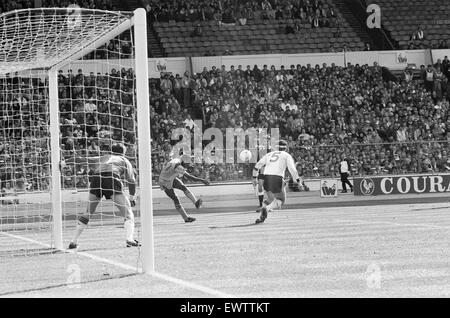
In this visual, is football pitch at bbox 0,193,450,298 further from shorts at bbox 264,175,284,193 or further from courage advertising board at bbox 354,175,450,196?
courage advertising board at bbox 354,175,450,196

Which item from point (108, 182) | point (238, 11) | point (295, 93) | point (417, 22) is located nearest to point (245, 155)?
point (295, 93)

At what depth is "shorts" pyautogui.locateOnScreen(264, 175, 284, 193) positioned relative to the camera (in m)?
20.5

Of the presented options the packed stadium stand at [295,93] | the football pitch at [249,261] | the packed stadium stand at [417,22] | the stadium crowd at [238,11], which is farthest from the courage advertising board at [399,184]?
the football pitch at [249,261]

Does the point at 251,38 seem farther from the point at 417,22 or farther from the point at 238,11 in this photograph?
the point at 417,22

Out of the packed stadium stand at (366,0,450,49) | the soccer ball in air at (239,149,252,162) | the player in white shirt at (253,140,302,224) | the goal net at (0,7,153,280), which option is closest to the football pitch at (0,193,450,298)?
the goal net at (0,7,153,280)

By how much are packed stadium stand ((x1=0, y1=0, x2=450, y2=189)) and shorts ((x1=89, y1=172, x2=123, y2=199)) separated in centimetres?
1356

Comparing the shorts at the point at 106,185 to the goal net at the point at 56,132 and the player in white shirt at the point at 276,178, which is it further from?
the player in white shirt at the point at 276,178

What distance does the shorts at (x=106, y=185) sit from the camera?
15086 millimetres

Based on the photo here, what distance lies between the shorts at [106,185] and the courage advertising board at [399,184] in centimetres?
2052

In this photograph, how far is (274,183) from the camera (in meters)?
20.5

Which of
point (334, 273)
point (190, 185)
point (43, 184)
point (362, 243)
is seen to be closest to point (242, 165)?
point (190, 185)

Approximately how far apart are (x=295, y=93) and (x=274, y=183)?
19.5m
